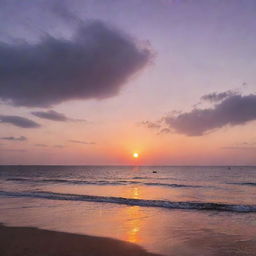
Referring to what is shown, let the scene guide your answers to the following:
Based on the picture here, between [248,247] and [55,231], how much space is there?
8.15 metres

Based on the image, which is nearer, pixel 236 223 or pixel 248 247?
pixel 248 247

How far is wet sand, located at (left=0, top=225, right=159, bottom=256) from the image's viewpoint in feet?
30.6

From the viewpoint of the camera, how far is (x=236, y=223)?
1474cm

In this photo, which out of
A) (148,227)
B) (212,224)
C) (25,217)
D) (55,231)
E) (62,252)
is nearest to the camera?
(62,252)

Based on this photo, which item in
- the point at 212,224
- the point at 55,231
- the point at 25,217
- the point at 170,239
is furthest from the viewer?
the point at 25,217

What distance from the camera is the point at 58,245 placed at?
10.2 m

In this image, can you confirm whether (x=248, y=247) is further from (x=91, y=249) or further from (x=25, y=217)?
(x=25, y=217)

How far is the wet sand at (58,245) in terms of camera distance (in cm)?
931

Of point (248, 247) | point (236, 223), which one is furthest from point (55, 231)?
point (236, 223)

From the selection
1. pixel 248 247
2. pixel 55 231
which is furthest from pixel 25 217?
pixel 248 247

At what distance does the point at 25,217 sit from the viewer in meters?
15.4

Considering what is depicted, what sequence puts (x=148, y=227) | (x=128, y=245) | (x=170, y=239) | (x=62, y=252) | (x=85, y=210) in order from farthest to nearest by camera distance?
(x=85, y=210) < (x=148, y=227) < (x=170, y=239) < (x=128, y=245) < (x=62, y=252)

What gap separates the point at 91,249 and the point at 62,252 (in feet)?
3.40

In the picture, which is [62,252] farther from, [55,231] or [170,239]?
[170,239]
